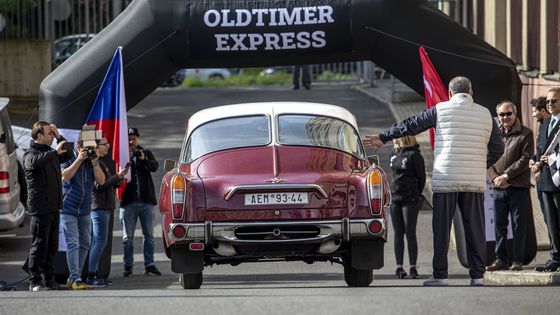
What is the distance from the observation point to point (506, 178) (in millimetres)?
15656

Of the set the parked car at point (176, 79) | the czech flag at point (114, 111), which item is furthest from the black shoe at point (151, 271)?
the parked car at point (176, 79)

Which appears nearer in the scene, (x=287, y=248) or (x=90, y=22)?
(x=287, y=248)

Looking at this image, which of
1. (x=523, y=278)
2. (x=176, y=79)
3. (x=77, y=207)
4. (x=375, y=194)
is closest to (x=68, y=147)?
(x=77, y=207)

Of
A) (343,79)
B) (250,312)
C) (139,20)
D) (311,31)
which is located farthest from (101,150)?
(343,79)

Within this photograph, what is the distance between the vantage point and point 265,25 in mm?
16609

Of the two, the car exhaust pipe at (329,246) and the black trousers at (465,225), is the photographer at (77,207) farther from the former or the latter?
the black trousers at (465,225)

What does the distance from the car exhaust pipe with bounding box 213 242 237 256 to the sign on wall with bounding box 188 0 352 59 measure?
152 inches

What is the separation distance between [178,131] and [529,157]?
19.4m

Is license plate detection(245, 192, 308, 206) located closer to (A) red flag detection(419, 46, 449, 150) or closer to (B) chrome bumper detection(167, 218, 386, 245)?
(B) chrome bumper detection(167, 218, 386, 245)

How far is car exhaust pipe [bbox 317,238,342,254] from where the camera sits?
13.3 meters

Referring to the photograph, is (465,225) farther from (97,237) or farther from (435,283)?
(97,237)

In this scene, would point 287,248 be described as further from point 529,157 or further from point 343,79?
point 343,79

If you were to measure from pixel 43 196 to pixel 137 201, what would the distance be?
9.30ft

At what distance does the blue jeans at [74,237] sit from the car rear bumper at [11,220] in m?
3.78
